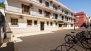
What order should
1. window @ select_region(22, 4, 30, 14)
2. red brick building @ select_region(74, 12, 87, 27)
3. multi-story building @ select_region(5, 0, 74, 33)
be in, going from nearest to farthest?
multi-story building @ select_region(5, 0, 74, 33), window @ select_region(22, 4, 30, 14), red brick building @ select_region(74, 12, 87, 27)

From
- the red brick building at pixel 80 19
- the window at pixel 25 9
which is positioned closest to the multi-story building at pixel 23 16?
the window at pixel 25 9

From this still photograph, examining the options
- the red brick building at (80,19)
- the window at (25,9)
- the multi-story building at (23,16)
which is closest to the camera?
the multi-story building at (23,16)

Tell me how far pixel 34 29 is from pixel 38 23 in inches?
78.4

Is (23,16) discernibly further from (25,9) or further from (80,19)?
(80,19)

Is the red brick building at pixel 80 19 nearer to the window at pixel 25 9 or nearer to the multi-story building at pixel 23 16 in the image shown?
the multi-story building at pixel 23 16

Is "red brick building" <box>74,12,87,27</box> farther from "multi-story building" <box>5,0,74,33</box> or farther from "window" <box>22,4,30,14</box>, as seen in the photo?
"window" <box>22,4,30,14</box>

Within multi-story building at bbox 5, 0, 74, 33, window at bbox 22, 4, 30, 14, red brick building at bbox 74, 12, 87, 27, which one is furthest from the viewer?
red brick building at bbox 74, 12, 87, 27

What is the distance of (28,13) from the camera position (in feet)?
46.8

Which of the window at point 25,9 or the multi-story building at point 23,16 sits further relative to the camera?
the window at point 25,9

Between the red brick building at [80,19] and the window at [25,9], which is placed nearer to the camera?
the window at [25,9]

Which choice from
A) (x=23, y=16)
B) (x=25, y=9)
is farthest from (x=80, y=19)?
(x=23, y=16)

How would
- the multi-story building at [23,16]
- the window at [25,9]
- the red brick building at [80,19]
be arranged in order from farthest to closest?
the red brick building at [80,19], the window at [25,9], the multi-story building at [23,16]

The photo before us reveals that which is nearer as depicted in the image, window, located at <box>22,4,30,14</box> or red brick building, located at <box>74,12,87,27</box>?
window, located at <box>22,4,30,14</box>

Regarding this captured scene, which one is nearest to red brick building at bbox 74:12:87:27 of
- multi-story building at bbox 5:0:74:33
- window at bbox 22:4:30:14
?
multi-story building at bbox 5:0:74:33
